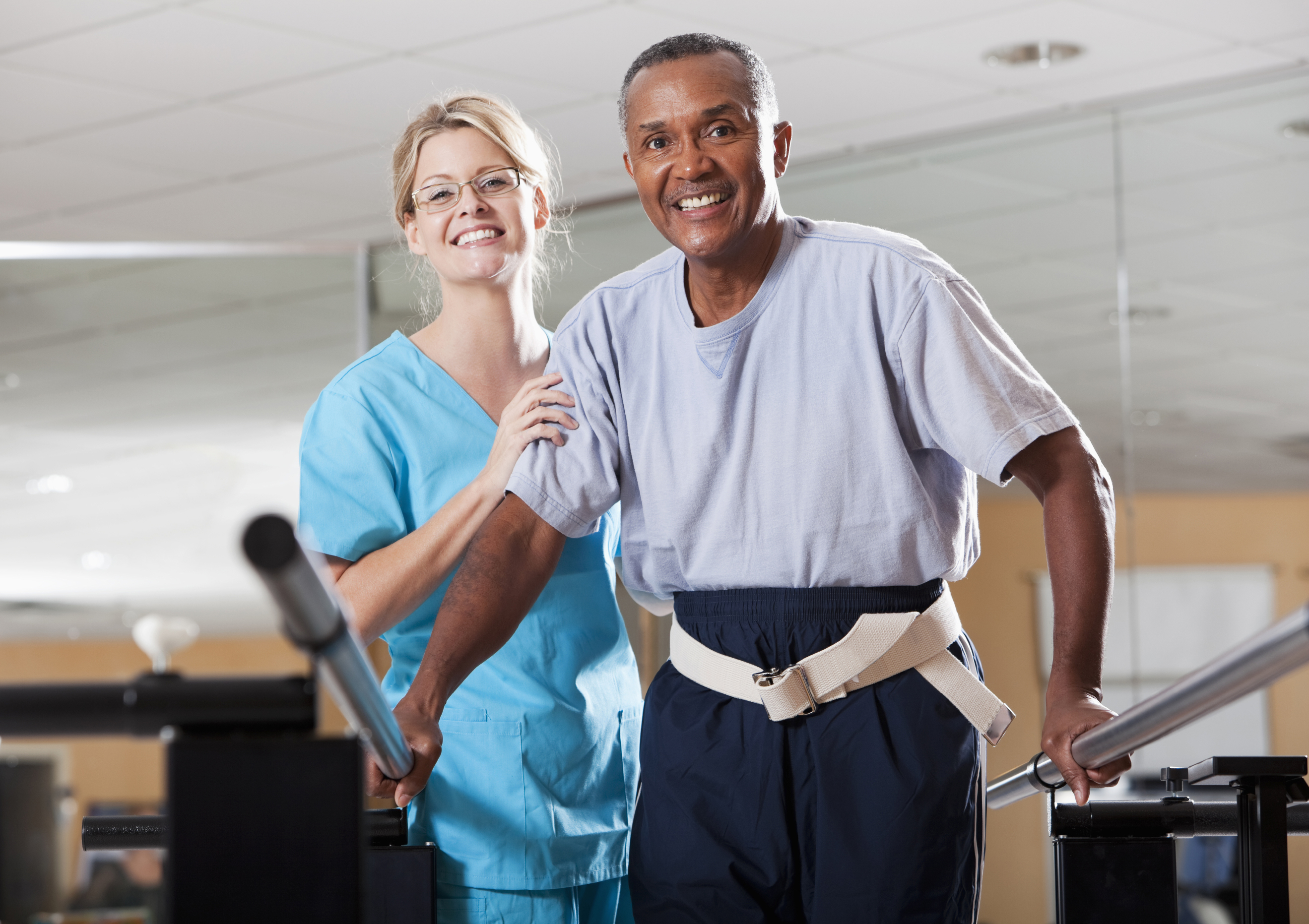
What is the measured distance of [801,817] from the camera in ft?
4.96

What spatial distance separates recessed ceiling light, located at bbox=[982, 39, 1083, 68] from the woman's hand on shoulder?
2.93 metres

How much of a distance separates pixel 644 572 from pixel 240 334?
6034mm

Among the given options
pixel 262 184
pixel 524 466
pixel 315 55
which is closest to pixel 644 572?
pixel 524 466

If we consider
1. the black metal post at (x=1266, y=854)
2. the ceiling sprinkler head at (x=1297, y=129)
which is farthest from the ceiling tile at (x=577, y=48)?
the black metal post at (x=1266, y=854)

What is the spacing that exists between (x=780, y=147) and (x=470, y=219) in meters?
0.50

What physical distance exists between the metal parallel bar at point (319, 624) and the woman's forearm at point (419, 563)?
2.32 ft

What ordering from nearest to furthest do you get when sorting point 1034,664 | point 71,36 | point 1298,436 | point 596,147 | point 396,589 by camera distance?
point 396,589 < point 71,36 < point 596,147 < point 1298,436 < point 1034,664

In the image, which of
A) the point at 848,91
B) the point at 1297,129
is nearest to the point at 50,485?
the point at 848,91

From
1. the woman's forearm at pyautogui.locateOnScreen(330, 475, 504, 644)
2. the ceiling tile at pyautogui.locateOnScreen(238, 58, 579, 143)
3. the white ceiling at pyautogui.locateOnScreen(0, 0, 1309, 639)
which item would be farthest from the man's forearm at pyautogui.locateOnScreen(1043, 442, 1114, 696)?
the ceiling tile at pyautogui.locateOnScreen(238, 58, 579, 143)

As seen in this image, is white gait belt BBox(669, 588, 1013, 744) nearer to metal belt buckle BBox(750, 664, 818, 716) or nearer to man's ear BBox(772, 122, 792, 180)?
metal belt buckle BBox(750, 664, 818, 716)

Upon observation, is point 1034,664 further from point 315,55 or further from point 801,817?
Result: point 801,817

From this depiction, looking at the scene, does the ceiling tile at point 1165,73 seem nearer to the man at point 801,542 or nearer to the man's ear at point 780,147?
the man's ear at point 780,147

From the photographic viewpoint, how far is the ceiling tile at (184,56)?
404 cm

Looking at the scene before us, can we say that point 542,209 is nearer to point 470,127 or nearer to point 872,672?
point 470,127
